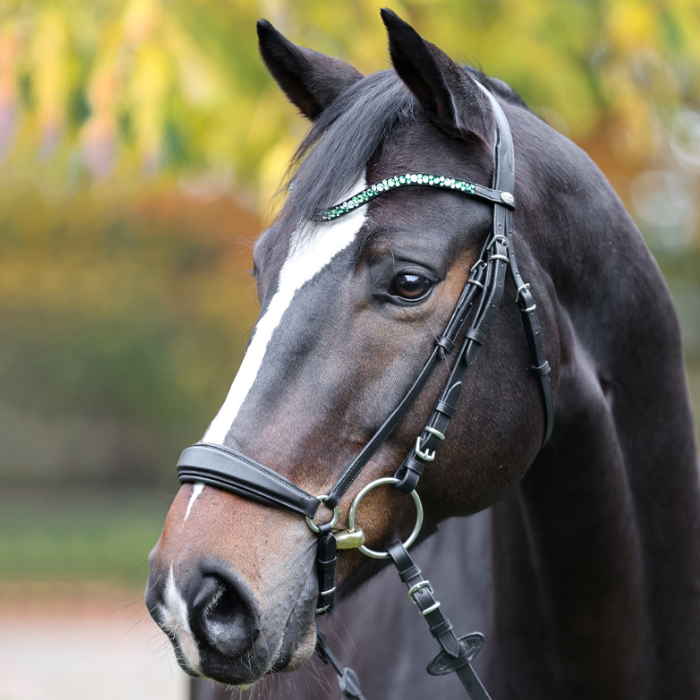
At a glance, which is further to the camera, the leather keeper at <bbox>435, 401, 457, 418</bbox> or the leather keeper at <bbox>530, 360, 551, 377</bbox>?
the leather keeper at <bbox>530, 360, 551, 377</bbox>

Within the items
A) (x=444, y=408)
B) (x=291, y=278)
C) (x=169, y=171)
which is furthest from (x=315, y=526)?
(x=169, y=171)

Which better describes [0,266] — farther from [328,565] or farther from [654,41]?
[328,565]

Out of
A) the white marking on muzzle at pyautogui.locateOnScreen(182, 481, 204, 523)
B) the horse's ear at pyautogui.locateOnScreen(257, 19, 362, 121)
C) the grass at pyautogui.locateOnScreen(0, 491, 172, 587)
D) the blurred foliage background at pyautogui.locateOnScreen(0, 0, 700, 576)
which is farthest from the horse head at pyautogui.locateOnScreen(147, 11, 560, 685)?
the grass at pyautogui.locateOnScreen(0, 491, 172, 587)

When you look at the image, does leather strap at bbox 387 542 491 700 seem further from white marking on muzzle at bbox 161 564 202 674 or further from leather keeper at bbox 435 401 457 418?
white marking on muzzle at bbox 161 564 202 674

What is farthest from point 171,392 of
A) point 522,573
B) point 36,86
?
point 522,573

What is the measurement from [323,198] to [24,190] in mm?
11751

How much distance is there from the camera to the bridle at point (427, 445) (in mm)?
1587

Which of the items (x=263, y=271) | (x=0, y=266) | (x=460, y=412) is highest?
(x=0, y=266)

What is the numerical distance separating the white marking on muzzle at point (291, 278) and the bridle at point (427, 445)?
33mm

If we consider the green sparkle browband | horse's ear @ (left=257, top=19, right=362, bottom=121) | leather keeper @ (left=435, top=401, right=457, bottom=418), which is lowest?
leather keeper @ (left=435, top=401, right=457, bottom=418)

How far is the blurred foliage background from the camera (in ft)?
14.3

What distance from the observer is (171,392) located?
13484 millimetres

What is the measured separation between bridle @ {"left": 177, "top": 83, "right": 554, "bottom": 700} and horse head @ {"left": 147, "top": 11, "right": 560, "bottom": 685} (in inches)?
0.7

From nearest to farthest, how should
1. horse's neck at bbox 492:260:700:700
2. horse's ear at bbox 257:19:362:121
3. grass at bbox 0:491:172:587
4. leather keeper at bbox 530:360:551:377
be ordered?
leather keeper at bbox 530:360:551:377, horse's neck at bbox 492:260:700:700, horse's ear at bbox 257:19:362:121, grass at bbox 0:491:172:587
